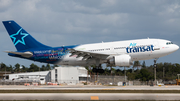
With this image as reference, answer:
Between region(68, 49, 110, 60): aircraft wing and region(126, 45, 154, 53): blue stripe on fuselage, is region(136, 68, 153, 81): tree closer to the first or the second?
region(126, 45, 154, 53): blue stripe on fuselage

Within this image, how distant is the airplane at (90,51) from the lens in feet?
131

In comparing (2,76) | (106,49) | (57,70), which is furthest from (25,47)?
(2,76)

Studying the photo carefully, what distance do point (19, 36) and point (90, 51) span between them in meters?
13.9

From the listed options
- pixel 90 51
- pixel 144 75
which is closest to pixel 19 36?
pixel 90 51

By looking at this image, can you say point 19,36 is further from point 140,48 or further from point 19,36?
point 140,48

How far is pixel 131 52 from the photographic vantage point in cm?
4047

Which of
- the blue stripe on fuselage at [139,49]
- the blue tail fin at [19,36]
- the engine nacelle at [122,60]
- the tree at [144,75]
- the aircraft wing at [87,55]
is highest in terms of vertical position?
the blue tail fin at [19,36]

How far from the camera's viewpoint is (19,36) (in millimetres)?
46656

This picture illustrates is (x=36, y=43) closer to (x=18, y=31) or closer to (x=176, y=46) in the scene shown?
(x=18, y=31)

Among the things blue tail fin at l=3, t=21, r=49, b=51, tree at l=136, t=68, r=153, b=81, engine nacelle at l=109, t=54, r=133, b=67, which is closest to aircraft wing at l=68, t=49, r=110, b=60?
engine nacelle at l=109, t=54, r=133, b=67

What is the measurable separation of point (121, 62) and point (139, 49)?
352cm

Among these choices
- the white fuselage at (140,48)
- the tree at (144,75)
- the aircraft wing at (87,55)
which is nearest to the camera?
the white fuselage at (140,48)

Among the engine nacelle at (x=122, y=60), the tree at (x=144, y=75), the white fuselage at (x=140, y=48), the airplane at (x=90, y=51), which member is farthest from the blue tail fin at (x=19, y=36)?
the tree at (x=144, y=75)

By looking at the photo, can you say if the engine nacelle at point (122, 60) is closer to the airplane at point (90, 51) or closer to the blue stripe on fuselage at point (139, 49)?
the airplane at point (90, 51)
